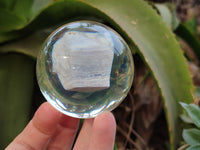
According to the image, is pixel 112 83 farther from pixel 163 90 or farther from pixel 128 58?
pixel 163 90

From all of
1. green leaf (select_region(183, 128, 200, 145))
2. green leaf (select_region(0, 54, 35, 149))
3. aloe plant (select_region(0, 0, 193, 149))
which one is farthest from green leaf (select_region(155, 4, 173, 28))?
green leaf (select_region(0, 54, 35, 149))

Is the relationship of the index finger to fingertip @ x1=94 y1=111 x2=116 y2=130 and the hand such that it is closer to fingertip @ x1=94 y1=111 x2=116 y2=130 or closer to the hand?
the hand

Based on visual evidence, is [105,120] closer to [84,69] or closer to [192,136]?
[84,69]

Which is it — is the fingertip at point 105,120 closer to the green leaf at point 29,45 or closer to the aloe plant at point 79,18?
the aloe plant at point 79,18

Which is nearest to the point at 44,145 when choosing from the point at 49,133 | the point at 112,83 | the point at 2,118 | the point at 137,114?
the point at 49,133

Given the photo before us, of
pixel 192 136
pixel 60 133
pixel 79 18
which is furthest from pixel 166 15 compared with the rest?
pixel 60 133

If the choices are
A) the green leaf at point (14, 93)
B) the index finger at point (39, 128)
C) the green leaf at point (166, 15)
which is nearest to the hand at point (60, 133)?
the index finger at point (39, 128)
